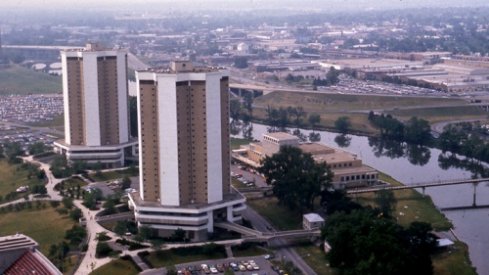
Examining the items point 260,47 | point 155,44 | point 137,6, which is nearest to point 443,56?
point 260,47

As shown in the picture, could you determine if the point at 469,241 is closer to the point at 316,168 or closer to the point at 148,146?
the point at 316,168

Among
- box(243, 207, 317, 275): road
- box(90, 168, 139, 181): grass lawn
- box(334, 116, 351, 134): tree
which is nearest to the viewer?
box(243, 207, 317, 275): road

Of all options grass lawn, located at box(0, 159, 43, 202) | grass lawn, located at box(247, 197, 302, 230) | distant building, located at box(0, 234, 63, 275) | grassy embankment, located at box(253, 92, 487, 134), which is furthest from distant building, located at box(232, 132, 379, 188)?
distant building, located at box(0, 234, 63, 275)

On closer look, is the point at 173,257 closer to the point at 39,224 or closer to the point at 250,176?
the point at 39,224

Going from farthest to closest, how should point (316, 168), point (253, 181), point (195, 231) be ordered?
point (253, 181), point (316, 168), point (195, 231)

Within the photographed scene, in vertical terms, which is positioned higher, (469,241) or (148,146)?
(148,146)

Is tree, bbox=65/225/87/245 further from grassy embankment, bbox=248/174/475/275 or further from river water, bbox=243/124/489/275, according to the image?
river water, bbox=243/124/489/275
